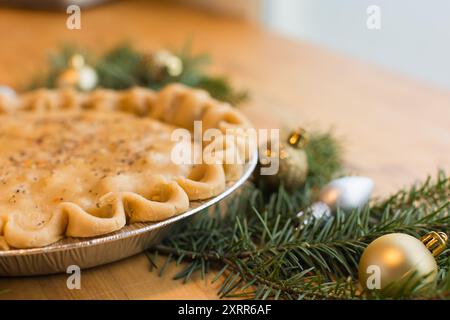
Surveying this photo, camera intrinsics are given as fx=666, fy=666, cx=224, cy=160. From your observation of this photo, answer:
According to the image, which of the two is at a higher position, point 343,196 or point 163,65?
point 163,65

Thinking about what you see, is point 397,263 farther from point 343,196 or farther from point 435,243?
point 343,196

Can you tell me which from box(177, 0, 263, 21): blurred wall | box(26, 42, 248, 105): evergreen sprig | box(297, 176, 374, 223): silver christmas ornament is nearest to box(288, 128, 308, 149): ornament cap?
box(297, 176, 374, 223): silver christmas ornament

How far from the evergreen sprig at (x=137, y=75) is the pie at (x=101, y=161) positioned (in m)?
0.32

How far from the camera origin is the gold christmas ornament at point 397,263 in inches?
35.7

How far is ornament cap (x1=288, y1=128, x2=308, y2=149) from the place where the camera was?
4.11 ft

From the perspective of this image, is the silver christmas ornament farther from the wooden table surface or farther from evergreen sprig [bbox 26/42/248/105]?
evergreen sprig [bbox 26/42/248/105]

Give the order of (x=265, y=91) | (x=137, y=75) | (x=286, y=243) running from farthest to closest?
(x=265, y=91) < (x=137, y=75) < (x=286, y=243)

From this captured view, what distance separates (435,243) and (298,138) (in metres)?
0.36

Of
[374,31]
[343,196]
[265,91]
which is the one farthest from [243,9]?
[343,196]

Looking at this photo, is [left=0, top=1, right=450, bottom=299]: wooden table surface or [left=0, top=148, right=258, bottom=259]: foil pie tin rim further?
[left=0, top=1, right=450, bottom=299]: wooden table surface

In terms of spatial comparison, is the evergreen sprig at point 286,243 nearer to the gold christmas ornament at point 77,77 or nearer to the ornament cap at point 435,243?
the ornament cap at point 435,243

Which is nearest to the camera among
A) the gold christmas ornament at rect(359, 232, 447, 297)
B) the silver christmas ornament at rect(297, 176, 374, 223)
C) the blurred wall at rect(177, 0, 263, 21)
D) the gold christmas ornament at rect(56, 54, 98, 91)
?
the gold christmas ornament at rect(359, 232, 447, 297)

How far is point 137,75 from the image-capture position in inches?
71.3
